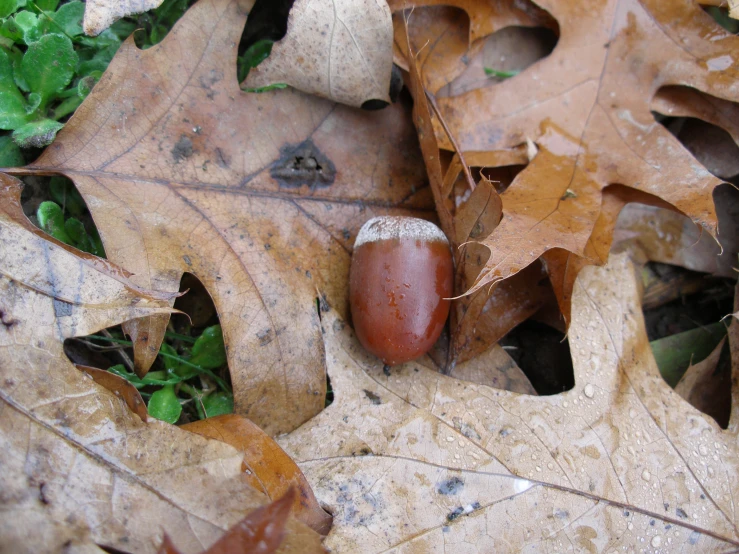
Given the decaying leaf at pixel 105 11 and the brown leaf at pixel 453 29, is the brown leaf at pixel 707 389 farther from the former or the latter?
the decaying leaf at pixel 105 11

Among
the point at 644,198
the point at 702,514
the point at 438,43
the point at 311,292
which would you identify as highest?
the point at 438,43

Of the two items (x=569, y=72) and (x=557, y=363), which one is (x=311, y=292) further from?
(x=569, y=72)

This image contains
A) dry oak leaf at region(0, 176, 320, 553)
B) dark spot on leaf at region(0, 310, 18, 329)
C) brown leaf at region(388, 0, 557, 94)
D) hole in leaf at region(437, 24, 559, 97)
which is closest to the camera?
dry oak leaf at region(0, 176, 320, 553)

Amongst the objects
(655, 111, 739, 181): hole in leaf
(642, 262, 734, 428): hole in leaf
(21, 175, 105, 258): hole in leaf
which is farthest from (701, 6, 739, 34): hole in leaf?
(21, 175, 105, 258): hole in leaf

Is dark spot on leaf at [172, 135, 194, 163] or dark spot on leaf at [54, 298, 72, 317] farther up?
dark spot on leaf at [172, 135, 194, 163]

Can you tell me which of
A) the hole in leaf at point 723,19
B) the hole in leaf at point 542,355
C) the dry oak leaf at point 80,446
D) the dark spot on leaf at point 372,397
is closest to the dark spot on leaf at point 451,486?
the dark spot on leaf at point 372,397

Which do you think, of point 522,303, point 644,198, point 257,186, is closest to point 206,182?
point 257,186

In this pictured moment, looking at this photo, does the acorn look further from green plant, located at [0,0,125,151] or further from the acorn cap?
green plant, located at [0,0,125,151]
